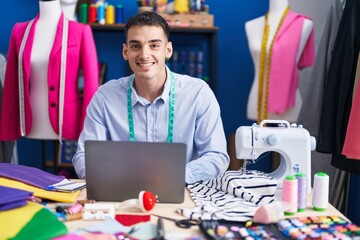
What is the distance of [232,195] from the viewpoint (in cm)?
176

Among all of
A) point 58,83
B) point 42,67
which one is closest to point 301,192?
point 58,83

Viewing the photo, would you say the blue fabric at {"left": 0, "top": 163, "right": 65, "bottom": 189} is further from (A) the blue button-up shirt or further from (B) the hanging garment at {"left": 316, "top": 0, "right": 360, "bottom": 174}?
(B) the hanging garment at {"left": 316, "top": 0, "right": 360, "bottom": 174}

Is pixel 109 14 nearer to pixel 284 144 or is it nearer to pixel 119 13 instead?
pixel 119 13

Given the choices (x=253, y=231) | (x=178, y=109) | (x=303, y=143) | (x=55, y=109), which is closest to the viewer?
(x=253, y=231)

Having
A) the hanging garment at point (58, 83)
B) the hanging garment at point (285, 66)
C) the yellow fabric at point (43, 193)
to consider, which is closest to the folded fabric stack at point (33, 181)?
the yellow fabric at point (43, 193)

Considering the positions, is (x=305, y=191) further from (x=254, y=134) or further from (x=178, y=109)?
(x=178, y=109)

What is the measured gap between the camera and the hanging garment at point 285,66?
11.6 feet

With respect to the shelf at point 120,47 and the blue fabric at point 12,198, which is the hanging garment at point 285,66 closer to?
the shelf at point 120,47

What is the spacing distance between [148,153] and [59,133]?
68.9 inches

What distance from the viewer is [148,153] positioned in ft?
5.17

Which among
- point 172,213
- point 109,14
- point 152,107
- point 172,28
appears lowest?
point 172,213

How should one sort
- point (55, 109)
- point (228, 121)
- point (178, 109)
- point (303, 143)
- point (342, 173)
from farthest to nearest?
point (228, 121) → point (342, 173) → point (55, 109) → point (178, 109) → point (303, 143)

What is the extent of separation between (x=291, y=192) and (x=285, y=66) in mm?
2059

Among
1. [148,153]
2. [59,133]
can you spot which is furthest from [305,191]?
[59,133]
